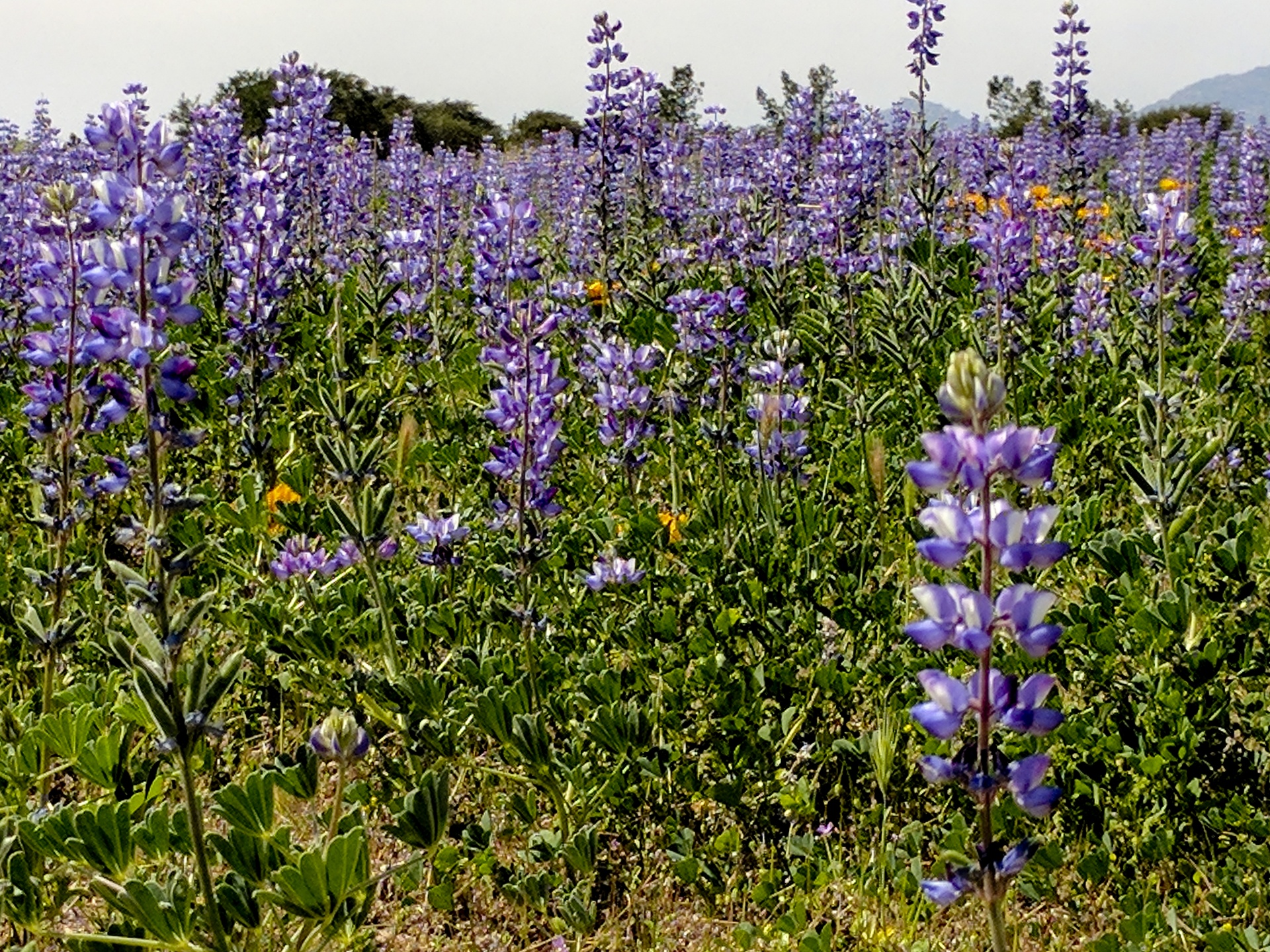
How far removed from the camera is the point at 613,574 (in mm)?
3301

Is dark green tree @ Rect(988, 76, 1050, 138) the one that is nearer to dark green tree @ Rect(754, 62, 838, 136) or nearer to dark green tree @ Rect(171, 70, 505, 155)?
dark green tree @ Rect(754, 62, 838, 136)

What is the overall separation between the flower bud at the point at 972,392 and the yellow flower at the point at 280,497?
124 inches

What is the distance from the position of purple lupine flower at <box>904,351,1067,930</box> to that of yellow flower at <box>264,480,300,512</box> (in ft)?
10.2

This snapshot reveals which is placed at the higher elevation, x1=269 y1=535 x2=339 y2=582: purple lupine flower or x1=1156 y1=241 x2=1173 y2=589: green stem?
x1=1156 y1=241 x2=1173 y2=589: green stem

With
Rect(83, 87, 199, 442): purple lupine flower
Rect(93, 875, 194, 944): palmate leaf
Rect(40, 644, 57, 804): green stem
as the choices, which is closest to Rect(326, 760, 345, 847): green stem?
Rect(93, 875, 194, 944): palmate leaf

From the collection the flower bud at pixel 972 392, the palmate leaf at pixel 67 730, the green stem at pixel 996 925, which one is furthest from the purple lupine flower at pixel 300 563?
the flower bud at pixel 972 392

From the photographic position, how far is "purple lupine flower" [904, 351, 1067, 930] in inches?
53.7

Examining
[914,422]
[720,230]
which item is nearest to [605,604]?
[914,422]

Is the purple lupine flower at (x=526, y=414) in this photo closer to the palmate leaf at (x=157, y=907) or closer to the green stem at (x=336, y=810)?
the green stem at (x=336, y=810)

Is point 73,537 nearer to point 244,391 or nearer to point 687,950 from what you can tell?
point 244,391

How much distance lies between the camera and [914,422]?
4.55 meters

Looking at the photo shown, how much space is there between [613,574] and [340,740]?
139cm

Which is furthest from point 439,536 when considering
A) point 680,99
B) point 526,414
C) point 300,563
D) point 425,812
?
point 680,99

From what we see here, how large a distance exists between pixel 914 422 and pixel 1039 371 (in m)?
0.76
